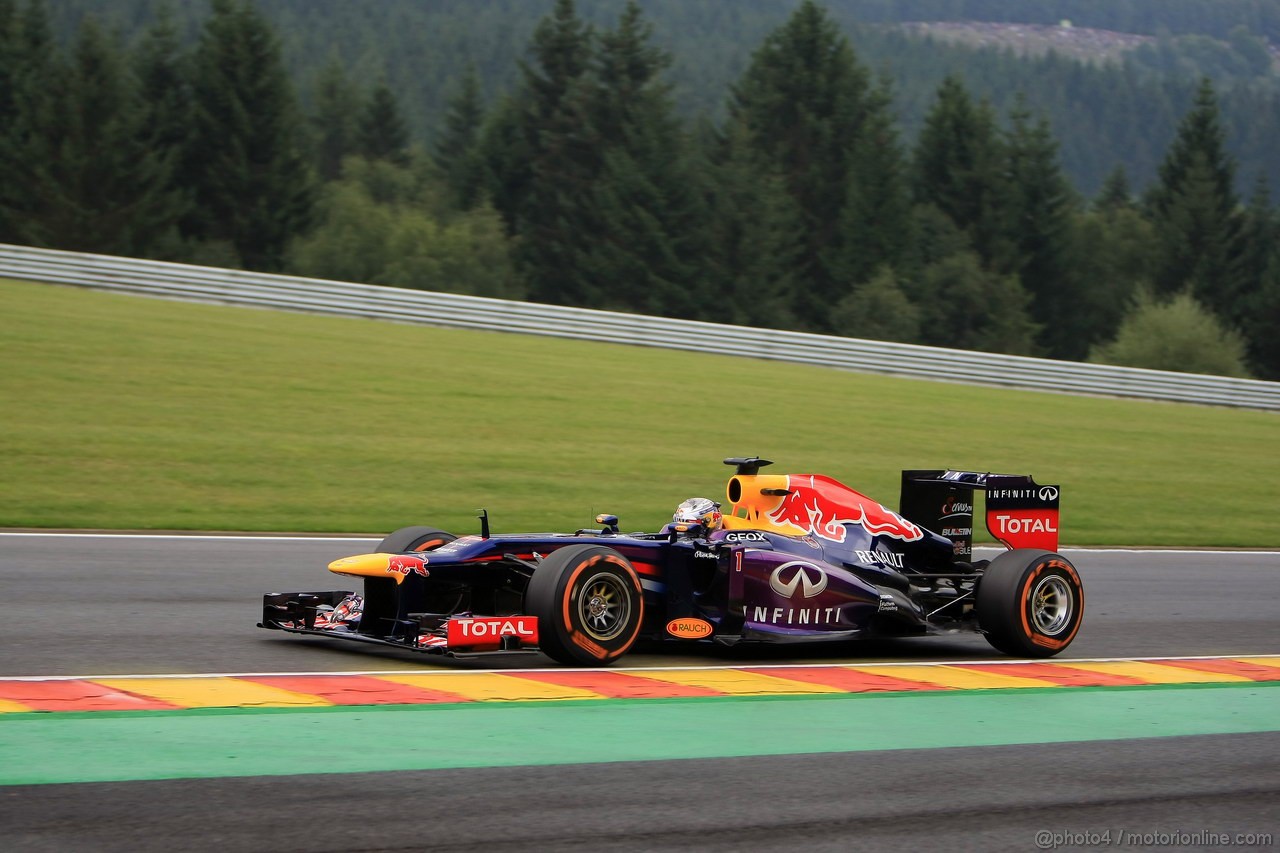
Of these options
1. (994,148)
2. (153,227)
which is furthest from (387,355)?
(994,148)

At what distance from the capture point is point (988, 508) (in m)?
11.2

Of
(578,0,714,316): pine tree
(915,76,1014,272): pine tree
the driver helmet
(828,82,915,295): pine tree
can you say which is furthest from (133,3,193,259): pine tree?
the driver helmet

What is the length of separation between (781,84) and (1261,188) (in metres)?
27.6

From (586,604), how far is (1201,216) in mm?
71985

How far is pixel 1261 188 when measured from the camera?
8088cm

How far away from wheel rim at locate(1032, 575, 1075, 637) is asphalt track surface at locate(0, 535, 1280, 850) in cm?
193

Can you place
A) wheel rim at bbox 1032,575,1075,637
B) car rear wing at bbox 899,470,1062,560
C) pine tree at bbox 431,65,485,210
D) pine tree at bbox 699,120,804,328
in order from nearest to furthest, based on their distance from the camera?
1. wheel rim at bbox 1032,575,1075,637
2. car rear wing at bbox 899,470,1062,560
3. pine tree at bbox 699,120,804,328
4. pine tree at bbox 431,65,485,210

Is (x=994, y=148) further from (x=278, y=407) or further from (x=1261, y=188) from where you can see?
(x=278, y=407)

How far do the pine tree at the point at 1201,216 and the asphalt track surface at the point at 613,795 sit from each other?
69.4 metres

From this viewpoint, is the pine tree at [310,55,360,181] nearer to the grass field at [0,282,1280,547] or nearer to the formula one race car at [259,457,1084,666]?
the grass field at [0,282,1280,547]

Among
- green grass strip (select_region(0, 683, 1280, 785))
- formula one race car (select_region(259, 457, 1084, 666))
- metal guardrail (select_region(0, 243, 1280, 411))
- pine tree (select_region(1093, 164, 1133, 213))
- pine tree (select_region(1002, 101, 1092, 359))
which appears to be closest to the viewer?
green grass strip (select_region(0, 683, 1280, 785))

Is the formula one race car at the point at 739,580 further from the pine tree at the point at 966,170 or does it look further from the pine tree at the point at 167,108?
the pine tree at the point at 966,170

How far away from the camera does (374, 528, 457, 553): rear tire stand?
986 centimetres

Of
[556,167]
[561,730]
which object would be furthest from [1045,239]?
[561,730]
